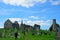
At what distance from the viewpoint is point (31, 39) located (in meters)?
73.4

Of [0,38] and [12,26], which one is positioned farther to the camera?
[12,26]

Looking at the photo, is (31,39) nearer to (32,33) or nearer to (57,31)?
(32,33)

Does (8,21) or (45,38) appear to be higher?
(8,21)

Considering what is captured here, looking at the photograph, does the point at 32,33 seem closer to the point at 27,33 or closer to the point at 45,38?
the point at 27,33

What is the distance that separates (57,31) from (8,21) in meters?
23.3

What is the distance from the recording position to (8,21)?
97875 mm

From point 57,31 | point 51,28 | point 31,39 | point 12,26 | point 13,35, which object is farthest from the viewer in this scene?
point 51,28

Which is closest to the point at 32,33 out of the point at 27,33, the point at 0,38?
the point at 27,33

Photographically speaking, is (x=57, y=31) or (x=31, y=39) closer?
(x=31, y=39)

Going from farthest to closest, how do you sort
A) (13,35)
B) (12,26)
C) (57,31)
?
(12,26)
(57,31)
(13,35)

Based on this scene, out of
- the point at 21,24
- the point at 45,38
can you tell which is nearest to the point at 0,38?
the point at 45,38

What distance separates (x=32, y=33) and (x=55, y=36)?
340 inches

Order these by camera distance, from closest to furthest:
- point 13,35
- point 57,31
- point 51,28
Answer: point 13,35, point 57,31, point 51,28

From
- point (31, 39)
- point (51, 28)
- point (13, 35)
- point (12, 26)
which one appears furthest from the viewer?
point (51, 28)
